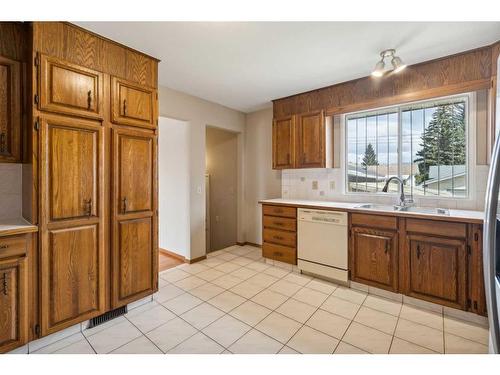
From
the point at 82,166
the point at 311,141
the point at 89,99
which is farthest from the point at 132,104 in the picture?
the point at 311,141

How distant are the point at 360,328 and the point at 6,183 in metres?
3.10

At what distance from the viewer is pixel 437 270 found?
218 cm

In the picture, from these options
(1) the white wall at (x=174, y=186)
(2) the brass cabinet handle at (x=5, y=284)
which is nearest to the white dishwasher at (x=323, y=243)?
(1) the white wall at (x=174, y=186)

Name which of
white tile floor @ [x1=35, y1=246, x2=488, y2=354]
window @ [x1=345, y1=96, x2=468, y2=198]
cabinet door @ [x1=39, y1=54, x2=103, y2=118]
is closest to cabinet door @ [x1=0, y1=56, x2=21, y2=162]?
cabinet door @ [x1=39, y1=54, x2=103, y2=118]

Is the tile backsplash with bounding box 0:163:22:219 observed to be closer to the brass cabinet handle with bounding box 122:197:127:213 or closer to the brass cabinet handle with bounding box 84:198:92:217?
the brass cabinet handle with bounding box 84:198:92:217

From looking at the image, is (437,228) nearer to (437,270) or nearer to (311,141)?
(437,270)

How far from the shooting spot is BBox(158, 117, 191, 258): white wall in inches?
140

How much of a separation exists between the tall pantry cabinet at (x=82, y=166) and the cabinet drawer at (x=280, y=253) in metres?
1.64

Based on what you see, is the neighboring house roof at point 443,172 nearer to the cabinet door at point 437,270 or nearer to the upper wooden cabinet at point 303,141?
the cabinet door at point 437,270

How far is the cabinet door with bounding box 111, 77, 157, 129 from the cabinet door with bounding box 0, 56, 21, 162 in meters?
0.61

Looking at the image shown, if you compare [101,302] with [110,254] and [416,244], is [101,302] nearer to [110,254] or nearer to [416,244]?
[110,254]

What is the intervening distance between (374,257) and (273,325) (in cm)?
129

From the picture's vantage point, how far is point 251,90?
3.31 m
